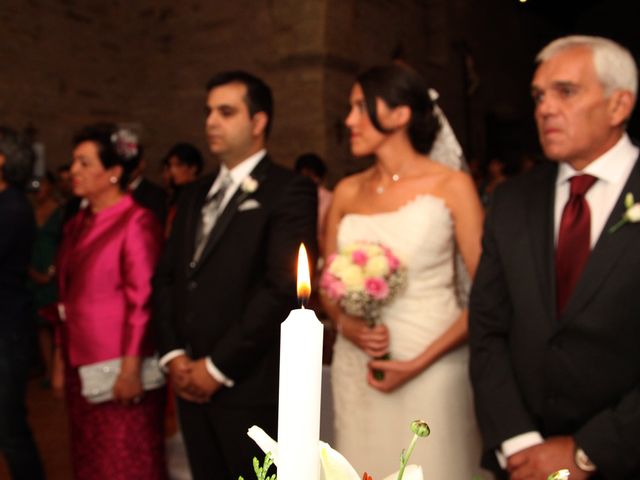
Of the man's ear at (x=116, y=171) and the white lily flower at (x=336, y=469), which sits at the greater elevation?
the man's ear at (x=116, y=171)

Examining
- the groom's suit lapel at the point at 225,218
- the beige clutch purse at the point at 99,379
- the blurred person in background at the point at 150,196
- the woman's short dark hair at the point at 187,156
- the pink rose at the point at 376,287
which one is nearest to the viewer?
the pink rose at the point at 376,287

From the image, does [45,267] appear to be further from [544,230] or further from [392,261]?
[544,230]

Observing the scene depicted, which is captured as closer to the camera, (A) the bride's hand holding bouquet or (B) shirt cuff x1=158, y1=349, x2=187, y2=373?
(A) the bride's hand holding bouquet

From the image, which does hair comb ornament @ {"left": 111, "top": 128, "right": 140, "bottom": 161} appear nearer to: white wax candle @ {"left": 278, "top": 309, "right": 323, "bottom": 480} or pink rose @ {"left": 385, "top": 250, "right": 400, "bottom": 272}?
pink rose @ {"left": 385, "top": 250, "right": 400, "bottom": 272}

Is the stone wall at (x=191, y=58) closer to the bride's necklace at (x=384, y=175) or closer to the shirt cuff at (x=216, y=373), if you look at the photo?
the bride's necklace at (x=384, y=175)

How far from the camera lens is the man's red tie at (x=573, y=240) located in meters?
2.04

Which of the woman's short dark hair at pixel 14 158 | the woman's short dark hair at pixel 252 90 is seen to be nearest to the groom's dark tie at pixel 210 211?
the woman's short dark hair at pixel 252 90

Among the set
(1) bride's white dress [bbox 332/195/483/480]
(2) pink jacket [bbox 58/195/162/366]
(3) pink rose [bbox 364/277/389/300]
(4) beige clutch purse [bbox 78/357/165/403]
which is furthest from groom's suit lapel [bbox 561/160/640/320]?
(4) beige clutch purse [bbox 78/357/165/403]

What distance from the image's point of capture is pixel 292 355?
2.07ft

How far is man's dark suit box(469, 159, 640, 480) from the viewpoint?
6.23 feet

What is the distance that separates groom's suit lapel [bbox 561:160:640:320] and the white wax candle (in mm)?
1518

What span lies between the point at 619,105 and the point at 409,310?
1.14m

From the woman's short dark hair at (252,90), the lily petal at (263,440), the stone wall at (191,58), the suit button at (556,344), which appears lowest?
the suit button at (556,344)

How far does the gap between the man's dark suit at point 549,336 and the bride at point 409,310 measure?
44 centimetres
